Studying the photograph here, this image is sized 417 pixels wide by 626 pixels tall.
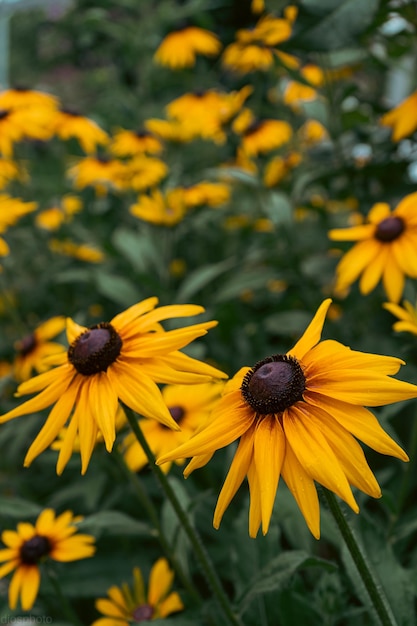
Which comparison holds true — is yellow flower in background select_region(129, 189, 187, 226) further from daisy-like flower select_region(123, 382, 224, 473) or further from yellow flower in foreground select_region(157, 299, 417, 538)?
yellow flower in foreground select_region(157, 299, 417, 538)

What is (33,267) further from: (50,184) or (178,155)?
(178,155)

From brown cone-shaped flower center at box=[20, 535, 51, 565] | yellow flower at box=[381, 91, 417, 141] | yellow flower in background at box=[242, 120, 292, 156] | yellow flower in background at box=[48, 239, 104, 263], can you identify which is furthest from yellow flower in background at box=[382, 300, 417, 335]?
yellow flower in background at box=[48, 239, 104, 263]

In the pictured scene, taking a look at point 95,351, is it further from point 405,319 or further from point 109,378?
point 405,319

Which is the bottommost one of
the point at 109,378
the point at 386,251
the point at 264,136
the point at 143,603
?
the point at 143,603

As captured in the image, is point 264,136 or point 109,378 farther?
A: point 264,136

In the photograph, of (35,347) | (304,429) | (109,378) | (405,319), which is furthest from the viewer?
(35,347)

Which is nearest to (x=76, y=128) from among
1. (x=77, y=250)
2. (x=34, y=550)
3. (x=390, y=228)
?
(x=77, y=250)

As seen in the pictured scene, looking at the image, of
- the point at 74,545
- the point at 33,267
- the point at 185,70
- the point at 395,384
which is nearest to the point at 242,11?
the point at 185,70
